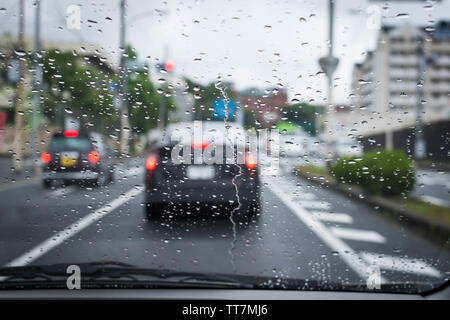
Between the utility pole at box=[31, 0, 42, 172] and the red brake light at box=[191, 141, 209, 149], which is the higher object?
the utility pole at box=[31, 0, 42, 172]

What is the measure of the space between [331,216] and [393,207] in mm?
607

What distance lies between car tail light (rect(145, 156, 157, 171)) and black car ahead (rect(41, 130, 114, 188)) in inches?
15.5

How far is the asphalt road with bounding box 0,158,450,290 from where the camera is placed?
3.18 meters

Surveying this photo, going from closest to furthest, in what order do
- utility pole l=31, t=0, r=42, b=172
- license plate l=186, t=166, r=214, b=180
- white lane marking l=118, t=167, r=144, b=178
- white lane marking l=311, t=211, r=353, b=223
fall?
utility pole l=31, t=0, r=42, b=172, white lane marking l=118, t=167, r=144, b=178, license plate l=186, t=166, r=214, b=180, white lane marking l=311, t=211, r=353, b=223

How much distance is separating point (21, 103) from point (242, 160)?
1.73 meters

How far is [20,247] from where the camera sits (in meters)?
3.78

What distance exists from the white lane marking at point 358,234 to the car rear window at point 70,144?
2.37 m

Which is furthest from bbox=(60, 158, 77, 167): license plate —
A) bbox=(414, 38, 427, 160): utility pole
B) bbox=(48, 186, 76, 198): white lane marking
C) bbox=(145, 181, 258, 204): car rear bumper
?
bbox=(414, 38, 427, 160): utility pole

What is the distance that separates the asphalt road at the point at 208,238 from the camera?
3184mm

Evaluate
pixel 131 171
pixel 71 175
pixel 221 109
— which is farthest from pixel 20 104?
pixel 221 109

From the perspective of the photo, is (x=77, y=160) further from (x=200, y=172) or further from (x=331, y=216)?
(x=331, y=216)

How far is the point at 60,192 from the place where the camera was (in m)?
4.10

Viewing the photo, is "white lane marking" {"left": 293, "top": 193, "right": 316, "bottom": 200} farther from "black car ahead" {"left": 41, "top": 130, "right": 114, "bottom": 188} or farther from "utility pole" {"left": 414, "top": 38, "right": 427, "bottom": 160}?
"black car ahead" {"left": 41, "top": 130, "right": 114, "bottom": 188}
